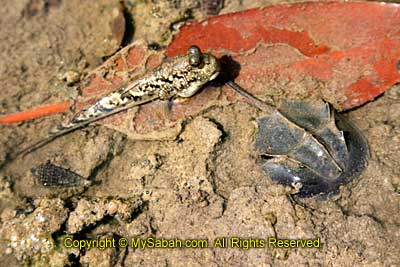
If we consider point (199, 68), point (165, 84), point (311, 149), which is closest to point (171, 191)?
point (165, 84)

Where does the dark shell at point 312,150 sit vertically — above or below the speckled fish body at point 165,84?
below

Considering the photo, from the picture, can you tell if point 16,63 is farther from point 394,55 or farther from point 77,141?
point 394,55

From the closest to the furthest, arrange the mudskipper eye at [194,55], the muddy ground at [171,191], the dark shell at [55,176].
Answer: the muddy ground at [171,191]
the mudskipper eye at [194,55]
the dark shell at [55,176]

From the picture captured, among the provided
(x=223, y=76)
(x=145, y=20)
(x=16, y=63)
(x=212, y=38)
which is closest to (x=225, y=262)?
(x=223, y=76)

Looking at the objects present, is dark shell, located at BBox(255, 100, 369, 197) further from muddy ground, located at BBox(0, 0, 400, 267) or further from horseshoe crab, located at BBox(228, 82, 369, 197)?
muddy ground, located at BBox(0, 0, 400, 267)

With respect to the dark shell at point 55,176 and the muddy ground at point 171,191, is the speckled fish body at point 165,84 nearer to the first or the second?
the muddy ground at point 171,191

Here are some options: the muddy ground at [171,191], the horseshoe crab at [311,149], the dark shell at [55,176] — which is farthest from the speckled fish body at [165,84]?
the horseshoe crab at [311,149]
